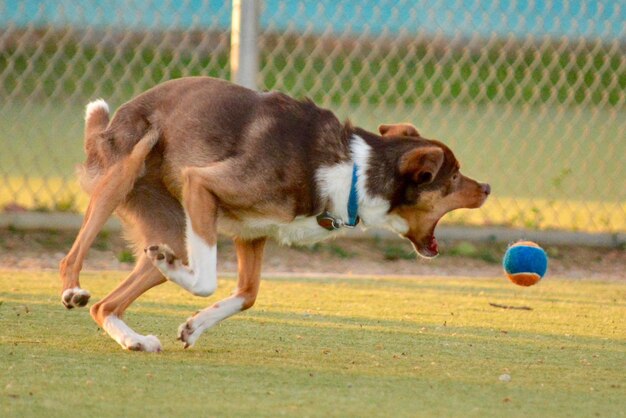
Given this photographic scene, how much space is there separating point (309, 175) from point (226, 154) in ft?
1.02

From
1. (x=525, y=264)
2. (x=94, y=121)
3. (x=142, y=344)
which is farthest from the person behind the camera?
(x=525, y=264)

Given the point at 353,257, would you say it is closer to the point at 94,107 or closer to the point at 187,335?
the point at 94,107

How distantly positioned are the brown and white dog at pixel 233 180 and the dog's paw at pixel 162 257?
7cm

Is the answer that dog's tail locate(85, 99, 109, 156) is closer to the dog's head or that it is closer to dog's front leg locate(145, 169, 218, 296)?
dog's front leg locate(145, 169, 218, 296)

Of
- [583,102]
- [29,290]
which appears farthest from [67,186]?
[583,102]

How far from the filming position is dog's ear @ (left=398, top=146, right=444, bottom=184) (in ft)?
14.5

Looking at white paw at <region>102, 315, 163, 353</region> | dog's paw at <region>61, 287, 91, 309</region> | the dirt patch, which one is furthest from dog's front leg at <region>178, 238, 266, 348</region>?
the dirt patch

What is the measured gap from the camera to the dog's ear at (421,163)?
4434 millimetres

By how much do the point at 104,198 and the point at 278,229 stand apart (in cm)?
63

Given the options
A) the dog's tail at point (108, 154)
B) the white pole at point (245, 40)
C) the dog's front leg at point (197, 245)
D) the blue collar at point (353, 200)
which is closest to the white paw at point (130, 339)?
the dog's front leg at point (197, 245)

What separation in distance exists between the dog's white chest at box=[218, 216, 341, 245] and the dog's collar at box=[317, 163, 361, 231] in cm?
3

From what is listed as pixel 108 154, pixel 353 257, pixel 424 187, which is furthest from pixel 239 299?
pixel 353 257

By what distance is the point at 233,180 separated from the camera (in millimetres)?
4262

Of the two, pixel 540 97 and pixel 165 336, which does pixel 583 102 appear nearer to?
pixel 540 97
